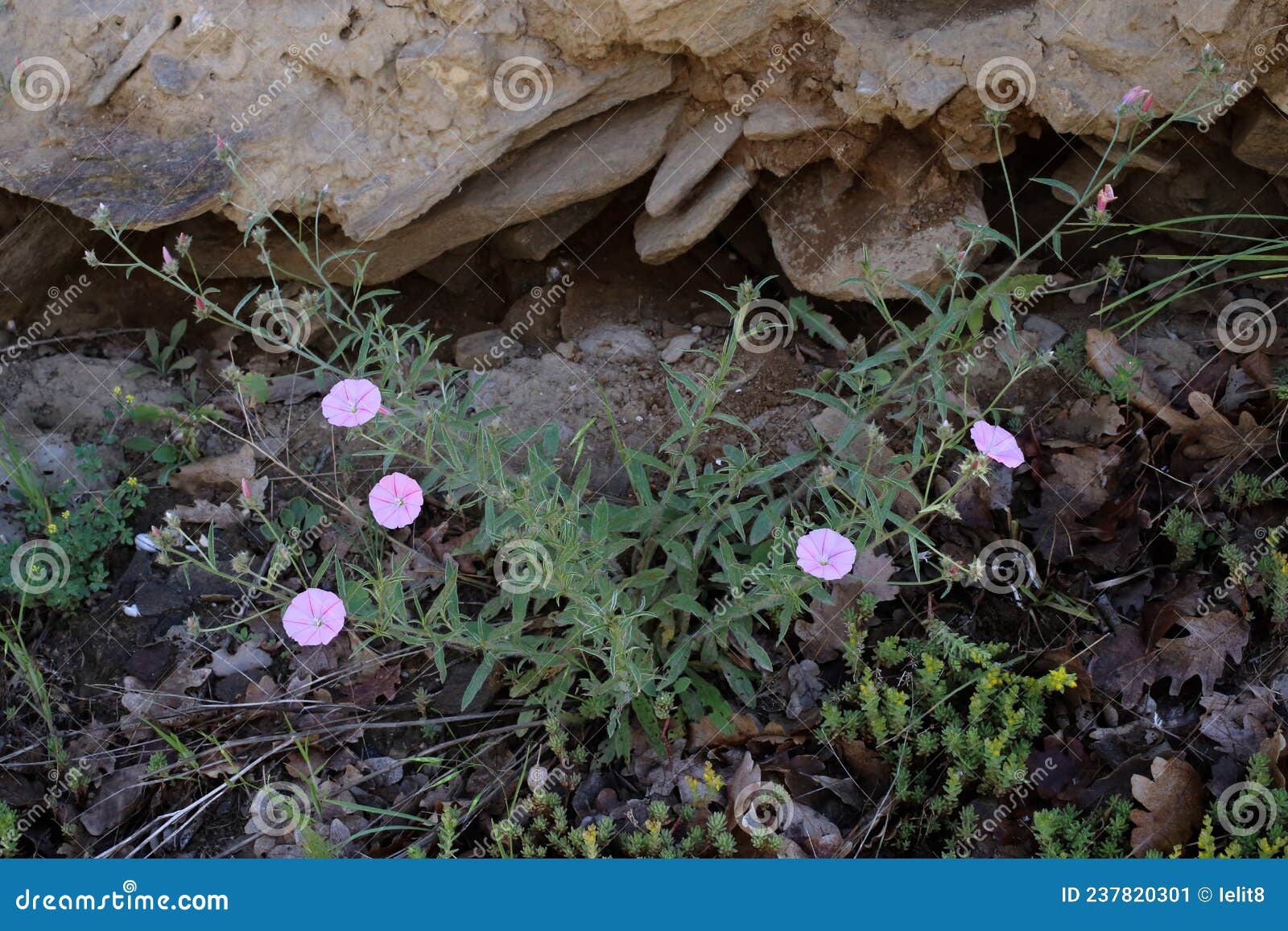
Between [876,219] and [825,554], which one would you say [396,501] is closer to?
[825,554]

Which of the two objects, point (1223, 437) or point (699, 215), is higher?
point (699, 215)

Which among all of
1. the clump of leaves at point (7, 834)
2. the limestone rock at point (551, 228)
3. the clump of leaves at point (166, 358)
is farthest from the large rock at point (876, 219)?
the clump of leaves at point (7, 834)

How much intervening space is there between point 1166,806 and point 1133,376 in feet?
4.33

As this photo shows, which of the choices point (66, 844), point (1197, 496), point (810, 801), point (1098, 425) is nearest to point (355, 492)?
point (66, 844)

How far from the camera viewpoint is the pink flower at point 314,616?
2271mm

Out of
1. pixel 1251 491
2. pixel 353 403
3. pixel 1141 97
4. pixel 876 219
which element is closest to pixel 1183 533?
pixel 1251 491

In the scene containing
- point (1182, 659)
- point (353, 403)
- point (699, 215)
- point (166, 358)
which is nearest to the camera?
point (353, 403)

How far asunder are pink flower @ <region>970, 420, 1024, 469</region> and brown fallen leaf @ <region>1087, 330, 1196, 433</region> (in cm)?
97

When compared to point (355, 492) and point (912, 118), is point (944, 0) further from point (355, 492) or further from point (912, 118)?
point (355, 492)

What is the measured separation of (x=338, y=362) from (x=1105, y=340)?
2.62 meters

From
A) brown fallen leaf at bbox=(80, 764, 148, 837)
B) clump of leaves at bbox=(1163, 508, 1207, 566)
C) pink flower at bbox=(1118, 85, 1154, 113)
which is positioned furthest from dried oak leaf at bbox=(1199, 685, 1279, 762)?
brown fallen leaf at bbox=(80, 764, 148, 837)

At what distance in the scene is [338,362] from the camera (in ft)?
12.9

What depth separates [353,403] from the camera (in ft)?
7.86

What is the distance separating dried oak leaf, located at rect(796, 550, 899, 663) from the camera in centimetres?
286
